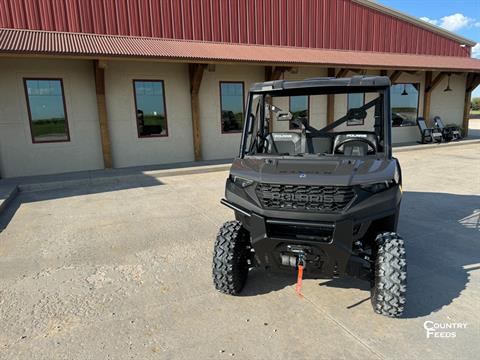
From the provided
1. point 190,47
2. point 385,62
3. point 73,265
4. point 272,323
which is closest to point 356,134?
point 272,323

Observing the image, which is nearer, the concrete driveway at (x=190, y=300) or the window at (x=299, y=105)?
the concrete driveway at (x=190, y=300)

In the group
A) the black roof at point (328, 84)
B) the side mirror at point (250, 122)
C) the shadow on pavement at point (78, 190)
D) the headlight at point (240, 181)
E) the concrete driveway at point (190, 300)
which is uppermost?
the black roof at point (328, 84)

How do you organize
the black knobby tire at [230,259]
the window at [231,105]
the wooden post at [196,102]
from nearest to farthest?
the black knobby tire at [230,259] → the wooden post at [196,102] → the window at [231,105]

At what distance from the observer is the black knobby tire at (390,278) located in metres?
2.42

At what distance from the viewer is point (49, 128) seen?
8.89 meters

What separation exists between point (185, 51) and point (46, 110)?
13.7 ft

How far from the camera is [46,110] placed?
8.82m

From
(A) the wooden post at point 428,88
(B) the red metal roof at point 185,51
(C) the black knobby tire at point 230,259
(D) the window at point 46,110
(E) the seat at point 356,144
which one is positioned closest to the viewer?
(C) the black knobby tire at point 230,259

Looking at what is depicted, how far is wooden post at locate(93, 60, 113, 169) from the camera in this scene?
348 inches

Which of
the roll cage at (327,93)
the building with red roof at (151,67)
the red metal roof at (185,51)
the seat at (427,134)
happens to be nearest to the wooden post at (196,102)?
the building with red roof at (151,67)

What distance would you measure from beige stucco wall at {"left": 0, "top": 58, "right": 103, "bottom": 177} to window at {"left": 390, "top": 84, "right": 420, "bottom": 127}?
12.5 m

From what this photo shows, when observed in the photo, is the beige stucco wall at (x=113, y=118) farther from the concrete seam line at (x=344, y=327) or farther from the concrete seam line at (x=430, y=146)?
the concrete seam line at (x=344, y=327)

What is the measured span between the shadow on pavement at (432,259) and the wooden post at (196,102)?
6.77 m

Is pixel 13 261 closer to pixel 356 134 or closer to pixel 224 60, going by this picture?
pixel 356 134
